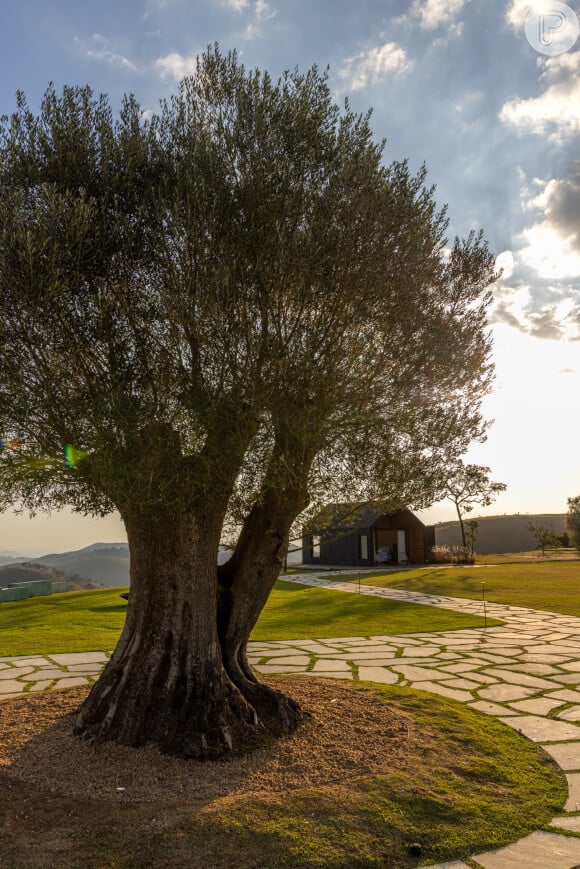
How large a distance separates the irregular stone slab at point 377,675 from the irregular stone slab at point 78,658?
191 inches

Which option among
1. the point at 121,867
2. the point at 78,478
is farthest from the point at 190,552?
the point at 121,867

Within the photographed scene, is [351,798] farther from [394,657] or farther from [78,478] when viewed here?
[394,657]

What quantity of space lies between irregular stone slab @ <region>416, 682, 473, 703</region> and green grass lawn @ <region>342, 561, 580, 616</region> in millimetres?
9448

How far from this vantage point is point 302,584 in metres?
27.7

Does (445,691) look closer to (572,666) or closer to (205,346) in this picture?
(572,666)

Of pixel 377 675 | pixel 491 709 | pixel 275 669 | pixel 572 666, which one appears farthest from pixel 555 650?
pixel 275 669

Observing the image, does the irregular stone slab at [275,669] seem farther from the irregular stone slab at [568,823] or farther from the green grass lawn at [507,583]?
the green grass lawn at [507,583]

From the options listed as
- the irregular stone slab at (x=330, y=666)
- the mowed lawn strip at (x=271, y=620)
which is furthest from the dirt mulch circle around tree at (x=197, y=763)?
the mowed lawn strip at (x=271, y=620)

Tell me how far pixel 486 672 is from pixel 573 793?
Answer: 189 inches

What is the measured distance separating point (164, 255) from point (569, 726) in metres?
7.18

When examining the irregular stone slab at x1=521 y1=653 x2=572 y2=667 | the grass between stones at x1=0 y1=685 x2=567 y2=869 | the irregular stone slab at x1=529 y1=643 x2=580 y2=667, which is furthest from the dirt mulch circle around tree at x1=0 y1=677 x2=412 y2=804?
the irregular stone slab at x1=529 y1=643 x2=580 y2=667

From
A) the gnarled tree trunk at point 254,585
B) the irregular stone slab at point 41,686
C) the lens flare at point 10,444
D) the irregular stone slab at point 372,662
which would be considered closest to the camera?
the lens flare at point 10,444

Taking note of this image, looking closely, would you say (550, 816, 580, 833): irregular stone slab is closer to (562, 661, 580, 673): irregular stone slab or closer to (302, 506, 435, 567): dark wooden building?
(562, 661, 580, 673): irregular stone slab

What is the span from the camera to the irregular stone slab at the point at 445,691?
8547 millimetres
